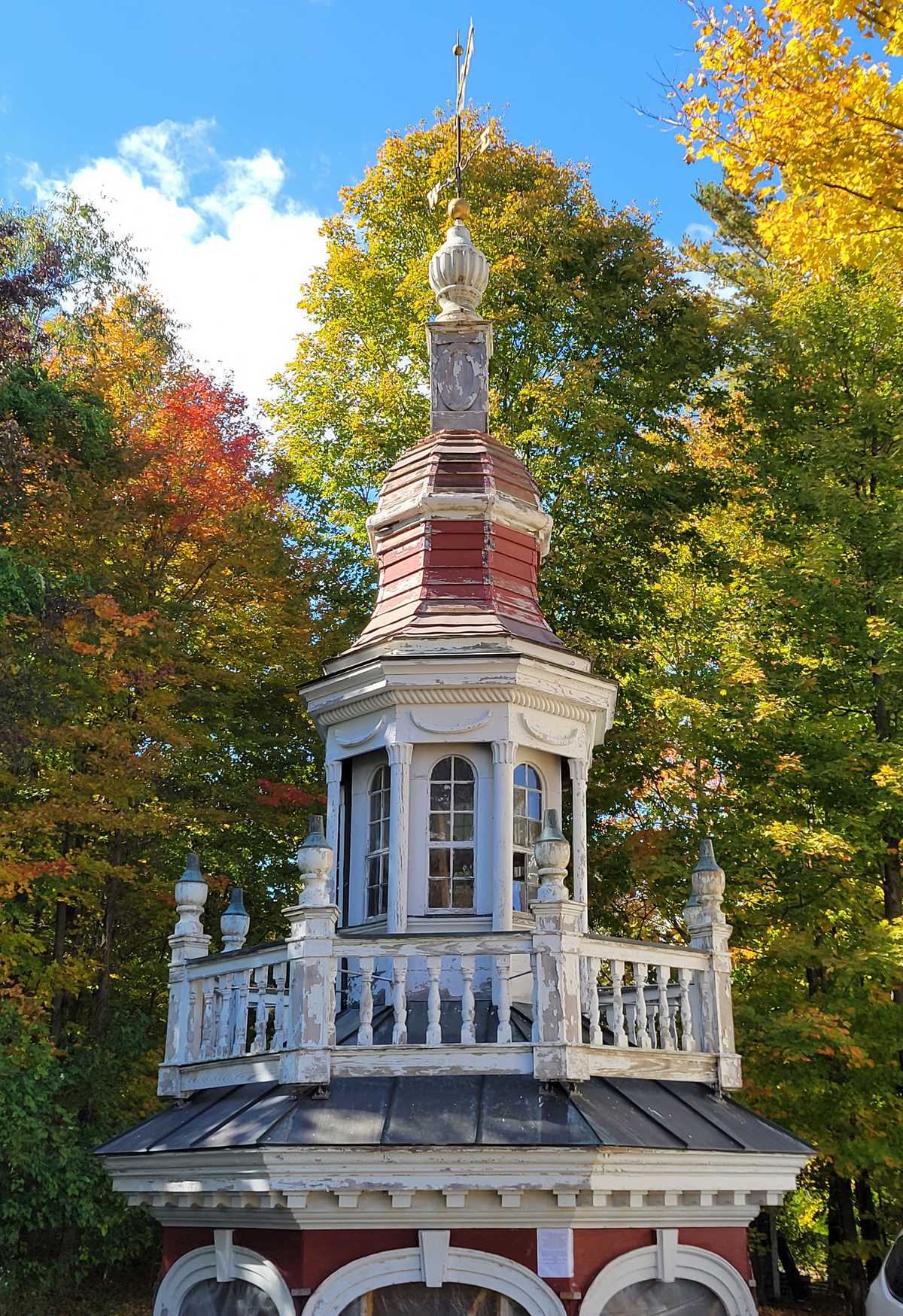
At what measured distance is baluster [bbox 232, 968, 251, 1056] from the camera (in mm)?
9570

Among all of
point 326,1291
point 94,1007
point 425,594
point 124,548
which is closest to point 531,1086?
point 326,1291

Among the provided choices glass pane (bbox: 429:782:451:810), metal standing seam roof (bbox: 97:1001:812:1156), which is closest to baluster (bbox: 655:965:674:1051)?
metal standing seam roof (bbox: 97:1001:812:1156)

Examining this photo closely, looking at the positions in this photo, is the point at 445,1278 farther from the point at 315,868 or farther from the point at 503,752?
the point at 503,752

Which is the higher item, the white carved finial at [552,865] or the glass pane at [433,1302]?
the white carved finial at [552,865]

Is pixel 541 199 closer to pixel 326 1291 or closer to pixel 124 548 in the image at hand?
pixel 124 548

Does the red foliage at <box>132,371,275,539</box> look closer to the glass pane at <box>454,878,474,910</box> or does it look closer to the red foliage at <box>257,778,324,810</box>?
the red foliage at <box>257,778,324,810</box>

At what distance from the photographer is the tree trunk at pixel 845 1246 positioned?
16703 millimetres

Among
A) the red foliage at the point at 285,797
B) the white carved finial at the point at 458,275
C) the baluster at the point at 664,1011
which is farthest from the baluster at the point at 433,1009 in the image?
the red foliage at the point at 285,797

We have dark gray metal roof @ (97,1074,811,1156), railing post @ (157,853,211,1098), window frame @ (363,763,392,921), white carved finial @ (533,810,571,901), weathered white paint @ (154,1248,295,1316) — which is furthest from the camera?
window frame @ (363,763,392,921)

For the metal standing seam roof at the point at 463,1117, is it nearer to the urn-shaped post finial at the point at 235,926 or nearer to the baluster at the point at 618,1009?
the baluster at the point at 618,1009

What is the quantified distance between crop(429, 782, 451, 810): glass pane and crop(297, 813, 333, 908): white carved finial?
198cm

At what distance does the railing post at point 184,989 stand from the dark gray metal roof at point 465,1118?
708 mm

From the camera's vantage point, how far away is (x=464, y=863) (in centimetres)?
1070

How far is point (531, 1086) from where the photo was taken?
8516mm
